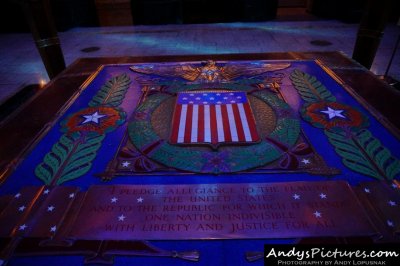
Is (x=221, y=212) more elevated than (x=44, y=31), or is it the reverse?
(x=44, y=31)

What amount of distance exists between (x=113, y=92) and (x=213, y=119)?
101 centimetres

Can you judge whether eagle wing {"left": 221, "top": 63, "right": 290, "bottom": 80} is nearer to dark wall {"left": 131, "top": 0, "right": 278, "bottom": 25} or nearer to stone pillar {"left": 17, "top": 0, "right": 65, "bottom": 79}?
stone pillar {"left": 17, "top": 0, "right": 65, "bottom": 79}

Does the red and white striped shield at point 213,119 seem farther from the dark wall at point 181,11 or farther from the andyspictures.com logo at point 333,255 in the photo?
the dark wall at point 181,11

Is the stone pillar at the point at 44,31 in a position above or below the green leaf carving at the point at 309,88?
above

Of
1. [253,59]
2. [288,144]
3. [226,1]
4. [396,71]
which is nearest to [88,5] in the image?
[226,1]

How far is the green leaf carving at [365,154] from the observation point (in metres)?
1.39

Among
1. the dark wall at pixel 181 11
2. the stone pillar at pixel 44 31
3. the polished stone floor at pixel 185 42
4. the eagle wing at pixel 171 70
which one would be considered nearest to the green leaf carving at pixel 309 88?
the eagle wing at pixel 171 70

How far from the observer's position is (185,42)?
664cm

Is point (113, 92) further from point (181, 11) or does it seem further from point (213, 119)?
point (181, 11)

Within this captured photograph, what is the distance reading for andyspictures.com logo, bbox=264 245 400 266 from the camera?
1.01 metres

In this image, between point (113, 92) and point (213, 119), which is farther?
point (113, 92)

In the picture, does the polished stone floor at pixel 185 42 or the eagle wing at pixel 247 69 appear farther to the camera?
the polished stone floor at pixel 185 42

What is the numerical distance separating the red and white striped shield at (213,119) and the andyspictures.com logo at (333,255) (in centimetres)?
70

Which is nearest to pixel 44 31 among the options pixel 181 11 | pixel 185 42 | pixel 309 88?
pixel 309 88
